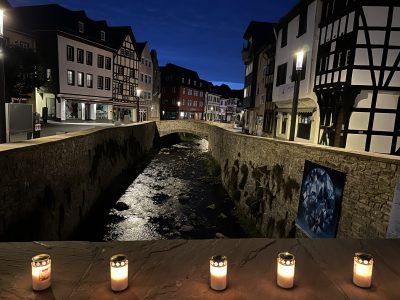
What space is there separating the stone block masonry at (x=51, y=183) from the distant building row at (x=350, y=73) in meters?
12.6

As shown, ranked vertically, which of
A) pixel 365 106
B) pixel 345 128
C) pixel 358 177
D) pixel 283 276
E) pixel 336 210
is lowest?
pixel 336 210

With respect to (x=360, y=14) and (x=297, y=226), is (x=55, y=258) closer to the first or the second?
(x=297, y=226)

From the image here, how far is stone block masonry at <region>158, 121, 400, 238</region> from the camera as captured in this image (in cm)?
751

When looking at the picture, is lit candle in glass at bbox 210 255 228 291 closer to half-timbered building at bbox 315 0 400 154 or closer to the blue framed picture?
the blue framed picture

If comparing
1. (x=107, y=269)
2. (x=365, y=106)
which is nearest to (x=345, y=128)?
(x=365, y=106)

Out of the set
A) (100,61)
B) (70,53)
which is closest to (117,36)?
(100,61)

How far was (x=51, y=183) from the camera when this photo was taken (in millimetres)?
10656

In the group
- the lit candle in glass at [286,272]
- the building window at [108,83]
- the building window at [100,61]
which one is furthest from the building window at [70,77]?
the lit candle in glass at [286,272]

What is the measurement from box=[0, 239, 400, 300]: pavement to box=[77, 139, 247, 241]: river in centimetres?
956

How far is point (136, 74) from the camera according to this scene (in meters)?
45.7

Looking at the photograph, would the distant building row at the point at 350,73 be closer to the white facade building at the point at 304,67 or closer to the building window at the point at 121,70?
the white facade building at the point at 304,67

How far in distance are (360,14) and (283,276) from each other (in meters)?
14.0

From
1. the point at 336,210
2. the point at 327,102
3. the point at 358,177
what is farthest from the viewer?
the point at 327,102

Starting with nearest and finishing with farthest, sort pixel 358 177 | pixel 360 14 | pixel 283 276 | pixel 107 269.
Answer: pixel 283 276 < pixel 107 269 < pixel 358 177 < pixel 360 14
